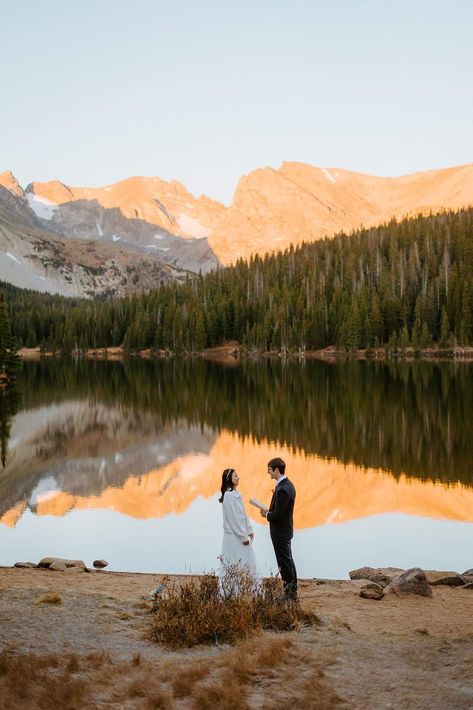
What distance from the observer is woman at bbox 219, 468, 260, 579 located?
1271cm

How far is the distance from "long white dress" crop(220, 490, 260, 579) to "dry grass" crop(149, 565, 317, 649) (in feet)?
0.71

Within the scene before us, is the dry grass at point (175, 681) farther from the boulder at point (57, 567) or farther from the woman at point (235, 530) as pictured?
the boulder at point (57, 567)

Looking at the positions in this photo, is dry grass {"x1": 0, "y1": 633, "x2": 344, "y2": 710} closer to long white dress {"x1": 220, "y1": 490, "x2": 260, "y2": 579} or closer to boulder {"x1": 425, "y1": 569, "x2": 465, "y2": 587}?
long white dress {"x1": 220, "y1": 490, "x2": 260, "y2": 579}

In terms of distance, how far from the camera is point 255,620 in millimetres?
12086

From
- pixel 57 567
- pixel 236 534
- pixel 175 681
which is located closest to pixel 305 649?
pixel 175 681

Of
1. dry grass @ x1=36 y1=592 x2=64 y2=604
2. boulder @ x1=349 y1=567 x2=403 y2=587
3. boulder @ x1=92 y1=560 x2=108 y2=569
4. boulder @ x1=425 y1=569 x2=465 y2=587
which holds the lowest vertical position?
boulder @ x1=92 y1=560 x2=108 y2=569

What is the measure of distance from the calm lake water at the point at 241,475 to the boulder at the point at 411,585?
358 centimetres

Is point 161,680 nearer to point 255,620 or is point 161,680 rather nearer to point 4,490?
point 255,620

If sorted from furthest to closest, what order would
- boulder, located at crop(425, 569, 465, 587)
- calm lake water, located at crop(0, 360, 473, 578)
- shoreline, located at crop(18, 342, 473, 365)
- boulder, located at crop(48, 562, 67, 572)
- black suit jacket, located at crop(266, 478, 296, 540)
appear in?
shoreline, located at crop(18, 342, 473, 365)
calm lake water, located at crop(0, 360, 473, 578)
boulder, located at crop(48, 562, 67, 572)
boulder, located at crop(425, 569, 465, 587)
black suit jacket, located at crop(266, 478, 296, 540)

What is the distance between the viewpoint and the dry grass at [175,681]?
8992 millimetres

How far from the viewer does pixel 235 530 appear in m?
12.8

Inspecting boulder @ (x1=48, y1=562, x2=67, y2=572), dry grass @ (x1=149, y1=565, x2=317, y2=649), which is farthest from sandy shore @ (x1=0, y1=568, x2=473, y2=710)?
boulder @ (x1=48, y1=562, x2=67, y2=572)

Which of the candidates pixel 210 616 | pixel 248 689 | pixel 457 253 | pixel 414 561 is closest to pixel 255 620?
pixel 210 616

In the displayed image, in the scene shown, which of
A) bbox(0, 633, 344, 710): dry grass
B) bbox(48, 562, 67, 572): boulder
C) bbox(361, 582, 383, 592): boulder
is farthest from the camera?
bbox(48, 562, 67, 572): boulder
